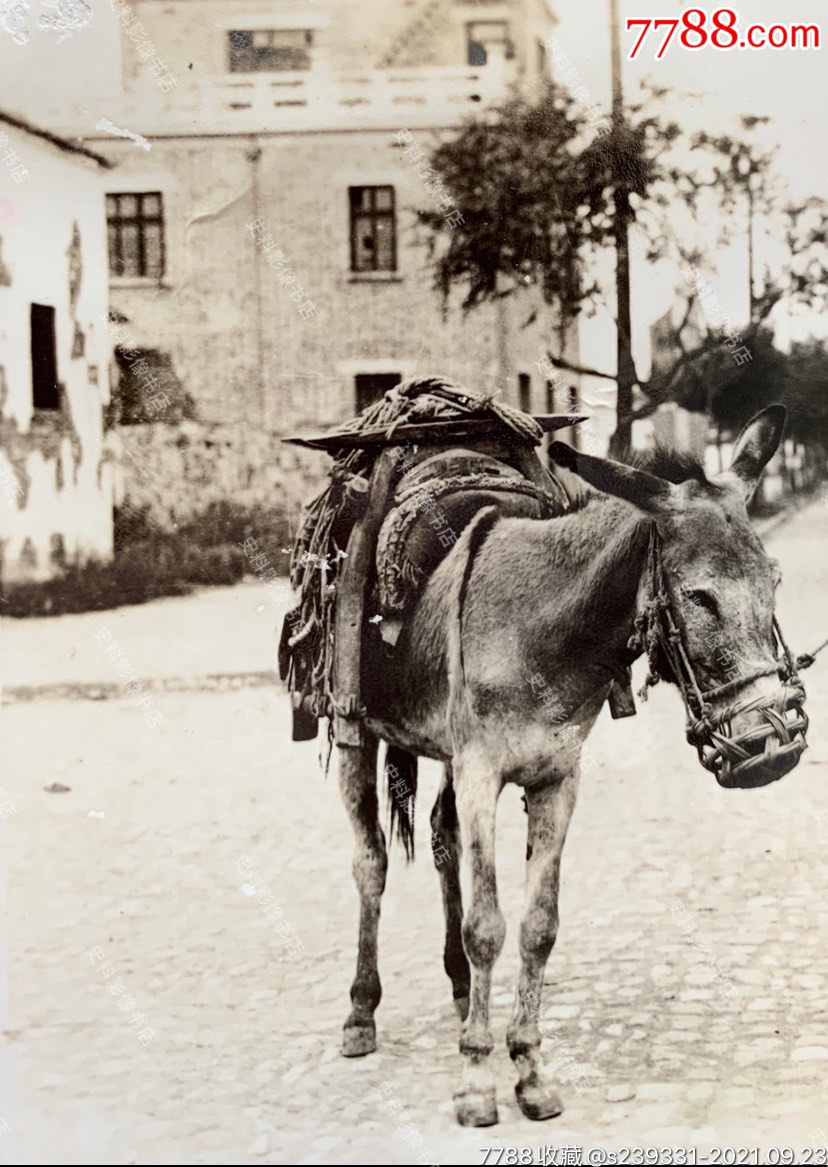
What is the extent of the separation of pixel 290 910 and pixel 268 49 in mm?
2847

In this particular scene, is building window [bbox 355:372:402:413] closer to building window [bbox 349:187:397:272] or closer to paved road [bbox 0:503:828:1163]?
building window [bbox 349:187:397:272]

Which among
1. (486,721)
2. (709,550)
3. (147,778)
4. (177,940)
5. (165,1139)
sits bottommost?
(165,1139)

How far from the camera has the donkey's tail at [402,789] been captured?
4.27 meters

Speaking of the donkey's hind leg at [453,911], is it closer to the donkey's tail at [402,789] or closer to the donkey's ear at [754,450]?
→ the donkey's tail at [402,789]

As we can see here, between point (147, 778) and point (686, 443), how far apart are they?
2.11m

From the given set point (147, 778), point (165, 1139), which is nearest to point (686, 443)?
point (147, 778)

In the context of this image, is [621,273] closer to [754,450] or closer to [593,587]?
[754,450]

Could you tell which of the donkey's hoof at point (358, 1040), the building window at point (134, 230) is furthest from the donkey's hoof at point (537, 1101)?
the building window at point (134, 230)

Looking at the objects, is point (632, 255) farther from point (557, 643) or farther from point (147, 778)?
point (147, 778)

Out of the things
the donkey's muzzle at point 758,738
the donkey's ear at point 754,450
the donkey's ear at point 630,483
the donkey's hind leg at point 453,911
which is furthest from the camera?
the donkey's hind leg at point 453,911

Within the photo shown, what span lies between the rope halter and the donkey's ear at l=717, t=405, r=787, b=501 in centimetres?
37

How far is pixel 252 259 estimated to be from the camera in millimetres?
4367

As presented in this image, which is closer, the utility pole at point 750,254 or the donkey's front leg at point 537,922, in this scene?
the donkey's front leg at point 537,922

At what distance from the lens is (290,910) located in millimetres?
4375
